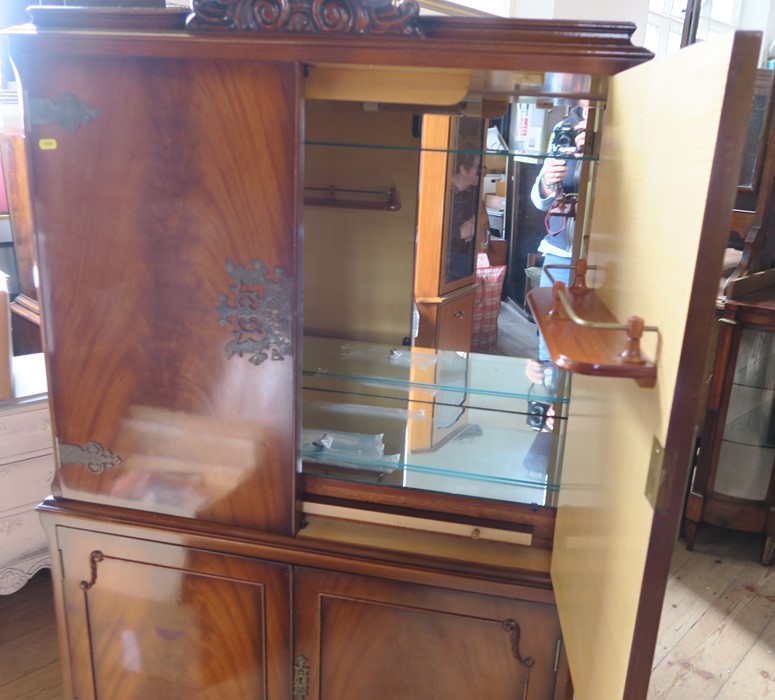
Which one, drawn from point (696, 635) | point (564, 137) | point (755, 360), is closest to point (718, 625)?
point (696, 635)

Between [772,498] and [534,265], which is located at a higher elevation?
[534,265]

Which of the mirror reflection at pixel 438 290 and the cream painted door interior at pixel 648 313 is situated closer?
the cream painted door interior at pixel 648 313

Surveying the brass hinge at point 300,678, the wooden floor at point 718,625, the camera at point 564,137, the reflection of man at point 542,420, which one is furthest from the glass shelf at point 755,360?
the brass hinge at point 300,678

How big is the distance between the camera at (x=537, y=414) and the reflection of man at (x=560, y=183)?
10 centimetres

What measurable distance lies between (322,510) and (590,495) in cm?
49

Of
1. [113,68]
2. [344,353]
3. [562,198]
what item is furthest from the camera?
[344,353]

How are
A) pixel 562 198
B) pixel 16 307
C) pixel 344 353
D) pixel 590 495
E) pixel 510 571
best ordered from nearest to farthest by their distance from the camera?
pixel 590 495 → pixel 510 571 → pixel 562 198 → pixel 344 353 → pixel 16 307

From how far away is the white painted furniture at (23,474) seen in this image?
1.67m

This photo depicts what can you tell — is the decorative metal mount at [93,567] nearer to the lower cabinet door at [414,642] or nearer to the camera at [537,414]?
the lower cabinet door at [414,642]

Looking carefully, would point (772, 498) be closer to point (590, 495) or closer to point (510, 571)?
point (510, 571)

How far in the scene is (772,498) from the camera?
2.10m

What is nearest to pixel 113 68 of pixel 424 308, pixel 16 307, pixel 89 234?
pixel 89 234

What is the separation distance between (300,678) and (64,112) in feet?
3.24

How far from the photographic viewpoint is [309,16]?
91 centimetres
